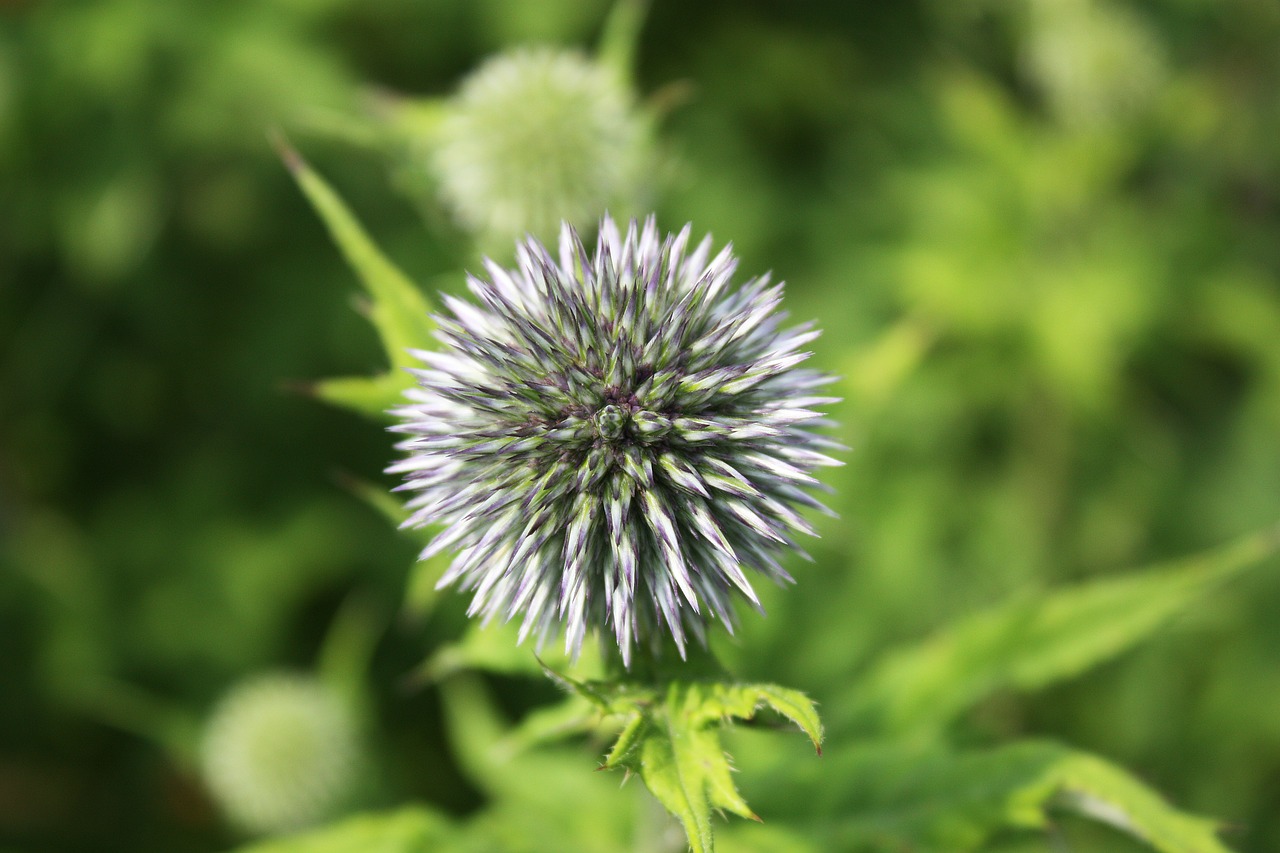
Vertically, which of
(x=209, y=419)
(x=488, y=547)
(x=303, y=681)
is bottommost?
(x=488, y=547)

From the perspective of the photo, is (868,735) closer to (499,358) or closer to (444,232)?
(499,358)

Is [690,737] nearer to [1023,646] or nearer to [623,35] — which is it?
[1023,646]

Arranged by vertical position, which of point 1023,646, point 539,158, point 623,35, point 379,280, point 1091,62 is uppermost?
point 1091,62

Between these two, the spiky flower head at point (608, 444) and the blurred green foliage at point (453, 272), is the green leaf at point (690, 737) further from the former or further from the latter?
the blurred green foliage at point (453, 272)

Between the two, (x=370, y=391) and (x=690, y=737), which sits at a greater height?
(x=370, y=391)

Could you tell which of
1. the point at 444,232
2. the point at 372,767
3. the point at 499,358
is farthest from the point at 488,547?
the point at 372,767

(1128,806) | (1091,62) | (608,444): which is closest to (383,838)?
(608,444)
